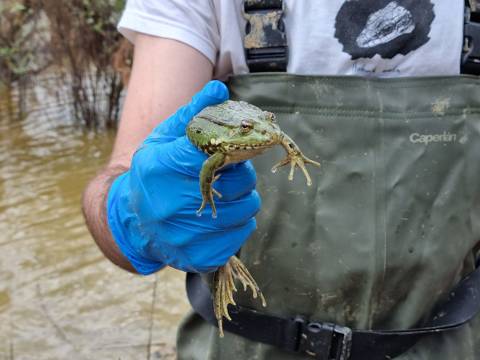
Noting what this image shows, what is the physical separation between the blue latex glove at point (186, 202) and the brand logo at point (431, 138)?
575mm

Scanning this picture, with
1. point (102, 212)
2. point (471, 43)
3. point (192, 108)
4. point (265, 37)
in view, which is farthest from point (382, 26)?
point (102, 212)

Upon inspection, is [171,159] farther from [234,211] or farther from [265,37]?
[265,37]

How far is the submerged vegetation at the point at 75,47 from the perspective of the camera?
8242mm

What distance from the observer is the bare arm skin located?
2.01 m

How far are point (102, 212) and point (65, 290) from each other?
312cm

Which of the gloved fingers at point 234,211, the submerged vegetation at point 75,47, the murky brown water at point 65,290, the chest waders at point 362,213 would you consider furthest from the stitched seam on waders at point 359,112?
the submerged vegetation at point 75,47

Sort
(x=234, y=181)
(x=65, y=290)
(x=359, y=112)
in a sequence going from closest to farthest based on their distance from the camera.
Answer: (x=234, y=181)
(x=359, y=112)
(x=65, y=290)

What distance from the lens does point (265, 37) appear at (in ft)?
6.21

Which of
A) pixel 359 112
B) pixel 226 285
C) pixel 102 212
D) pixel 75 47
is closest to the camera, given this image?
pixel 226 285

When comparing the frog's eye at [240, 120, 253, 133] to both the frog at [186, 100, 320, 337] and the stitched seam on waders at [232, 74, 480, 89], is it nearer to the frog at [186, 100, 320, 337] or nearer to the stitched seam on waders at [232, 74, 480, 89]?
the frog at [186, 100, 320, 337]

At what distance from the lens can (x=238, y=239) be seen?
166cm

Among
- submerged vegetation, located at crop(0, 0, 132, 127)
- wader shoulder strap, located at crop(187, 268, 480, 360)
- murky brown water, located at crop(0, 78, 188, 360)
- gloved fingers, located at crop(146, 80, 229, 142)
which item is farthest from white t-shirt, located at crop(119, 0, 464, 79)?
submerged vegetation, located at crop(0, 0, 132, 127)

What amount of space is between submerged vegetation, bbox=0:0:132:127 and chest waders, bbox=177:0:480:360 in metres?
6.18

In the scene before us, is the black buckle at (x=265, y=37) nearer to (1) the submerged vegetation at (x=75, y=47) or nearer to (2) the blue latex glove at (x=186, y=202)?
(2) the blue latex glove at (x=186, y=202)
